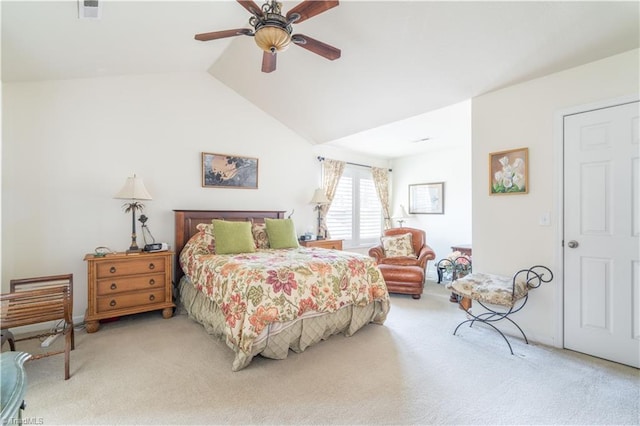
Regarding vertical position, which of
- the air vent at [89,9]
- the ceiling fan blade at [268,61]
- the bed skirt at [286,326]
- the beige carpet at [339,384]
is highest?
the air vent at [89,9]

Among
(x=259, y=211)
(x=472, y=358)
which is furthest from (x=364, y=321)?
(x=259, y=211)

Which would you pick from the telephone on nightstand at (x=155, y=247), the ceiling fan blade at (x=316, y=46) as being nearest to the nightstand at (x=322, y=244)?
the telephone on nightstand at (x=155, y=247)

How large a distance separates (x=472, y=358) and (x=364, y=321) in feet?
3.33

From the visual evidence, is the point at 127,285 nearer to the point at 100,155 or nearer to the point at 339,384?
the point at 100,155

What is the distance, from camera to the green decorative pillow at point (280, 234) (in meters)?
3.92

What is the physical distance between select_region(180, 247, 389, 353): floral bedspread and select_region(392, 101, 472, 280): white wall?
301 centimetres

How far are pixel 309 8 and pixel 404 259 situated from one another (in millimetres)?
3746

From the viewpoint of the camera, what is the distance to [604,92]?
2.40 m

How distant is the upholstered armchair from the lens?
168 inches

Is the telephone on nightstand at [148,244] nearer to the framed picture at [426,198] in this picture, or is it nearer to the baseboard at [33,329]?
the baseboard at [33,329]

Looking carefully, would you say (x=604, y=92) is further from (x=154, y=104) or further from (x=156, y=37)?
(x=154, y=104)

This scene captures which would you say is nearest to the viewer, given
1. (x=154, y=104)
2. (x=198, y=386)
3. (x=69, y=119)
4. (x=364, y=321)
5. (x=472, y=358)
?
(x=198, y=386)

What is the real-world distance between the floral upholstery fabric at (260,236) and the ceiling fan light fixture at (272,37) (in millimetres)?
2420

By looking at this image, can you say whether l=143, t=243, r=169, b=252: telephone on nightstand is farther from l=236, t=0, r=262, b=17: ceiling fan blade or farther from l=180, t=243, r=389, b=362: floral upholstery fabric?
l=236, t=0, r=262, b=17: ceiling fan blade
